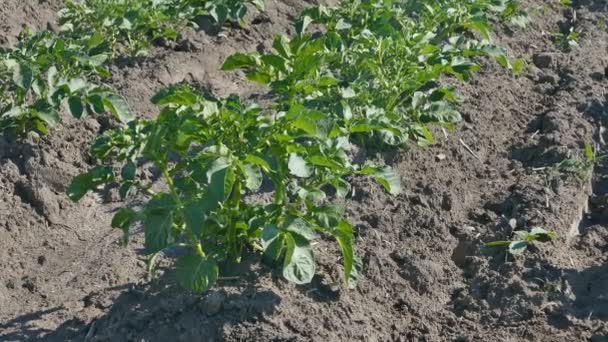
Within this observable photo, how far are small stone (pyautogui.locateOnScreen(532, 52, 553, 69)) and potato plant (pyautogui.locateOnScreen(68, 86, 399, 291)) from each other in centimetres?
285

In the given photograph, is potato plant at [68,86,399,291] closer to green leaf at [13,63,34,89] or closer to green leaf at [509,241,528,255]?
green leaf at [509,241,528,255]

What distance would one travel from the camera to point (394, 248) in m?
4.41

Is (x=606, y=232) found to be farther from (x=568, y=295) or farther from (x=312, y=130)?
(x=312, y=130)

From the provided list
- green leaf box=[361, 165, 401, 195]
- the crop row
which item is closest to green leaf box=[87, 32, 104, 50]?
the crop row

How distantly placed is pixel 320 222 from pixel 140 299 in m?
0.72

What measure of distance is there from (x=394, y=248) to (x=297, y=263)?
2.93 ft

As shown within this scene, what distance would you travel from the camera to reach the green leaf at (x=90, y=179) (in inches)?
145

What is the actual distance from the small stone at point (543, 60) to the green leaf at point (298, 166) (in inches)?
125

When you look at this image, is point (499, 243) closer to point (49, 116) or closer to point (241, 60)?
point (241, 60)

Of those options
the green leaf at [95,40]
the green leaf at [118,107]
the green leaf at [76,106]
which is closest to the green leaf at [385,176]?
the green leaf at [118,107]

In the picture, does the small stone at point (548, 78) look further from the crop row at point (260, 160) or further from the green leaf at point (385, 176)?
the green leaf at point (385, 176)

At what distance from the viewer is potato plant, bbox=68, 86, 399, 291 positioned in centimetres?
351

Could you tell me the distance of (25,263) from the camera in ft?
14.8

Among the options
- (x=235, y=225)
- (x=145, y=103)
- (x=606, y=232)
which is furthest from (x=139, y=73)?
(x=606, y=232)
